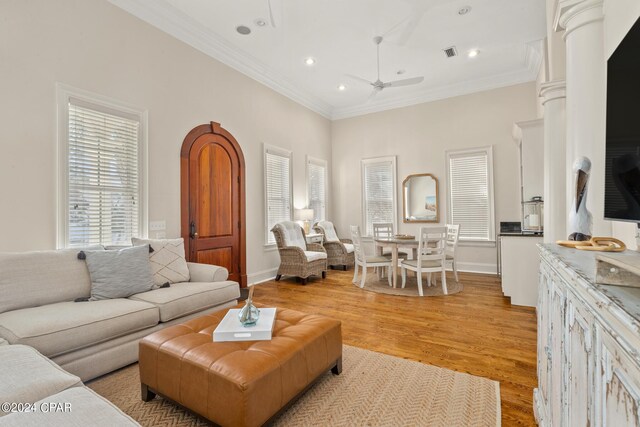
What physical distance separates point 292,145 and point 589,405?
603 centimetres

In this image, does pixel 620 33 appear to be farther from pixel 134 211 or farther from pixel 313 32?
pixel 134 211

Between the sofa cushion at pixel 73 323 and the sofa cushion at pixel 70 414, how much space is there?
1071 millimetres

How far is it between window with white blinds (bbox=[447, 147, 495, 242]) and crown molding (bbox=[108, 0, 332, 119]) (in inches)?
141

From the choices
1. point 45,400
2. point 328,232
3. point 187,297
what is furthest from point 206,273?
point 328,232

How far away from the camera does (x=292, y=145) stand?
639cm

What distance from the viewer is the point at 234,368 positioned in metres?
1.57

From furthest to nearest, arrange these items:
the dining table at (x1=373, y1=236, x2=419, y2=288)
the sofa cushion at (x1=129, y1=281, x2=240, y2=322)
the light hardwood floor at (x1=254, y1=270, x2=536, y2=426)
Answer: the dining table at (x1=373, y1=236, x2=419, y2=288) → the sofa cushion at (x1=129, y1=281, x2=240, y2=322) → the light hardwood floor at (x1=254, y1=270, x2=536, y2=426)

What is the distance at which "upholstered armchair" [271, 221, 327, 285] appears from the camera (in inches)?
207

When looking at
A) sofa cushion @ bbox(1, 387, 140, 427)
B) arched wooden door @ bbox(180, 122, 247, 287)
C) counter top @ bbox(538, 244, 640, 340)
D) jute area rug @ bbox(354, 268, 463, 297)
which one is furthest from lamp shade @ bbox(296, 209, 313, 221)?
counter top @ bbox(538, 244, 640, 340)

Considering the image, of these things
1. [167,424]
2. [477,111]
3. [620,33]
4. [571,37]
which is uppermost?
[477,111]

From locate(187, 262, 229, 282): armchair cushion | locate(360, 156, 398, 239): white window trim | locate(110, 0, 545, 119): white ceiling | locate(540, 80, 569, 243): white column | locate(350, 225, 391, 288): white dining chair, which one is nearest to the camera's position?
locate(540, 80, 569, 243): white column

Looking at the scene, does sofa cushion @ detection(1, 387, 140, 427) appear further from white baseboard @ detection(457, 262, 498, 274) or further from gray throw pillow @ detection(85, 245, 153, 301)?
white baseboard @ detection(457, 262, 498, 274)

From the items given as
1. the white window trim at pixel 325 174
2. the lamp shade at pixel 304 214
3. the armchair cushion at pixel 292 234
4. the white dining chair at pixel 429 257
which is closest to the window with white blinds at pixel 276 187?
the lamp shade at pixel 304 214

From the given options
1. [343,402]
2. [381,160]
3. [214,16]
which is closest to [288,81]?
[214,16]
